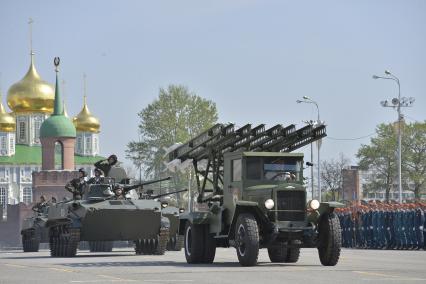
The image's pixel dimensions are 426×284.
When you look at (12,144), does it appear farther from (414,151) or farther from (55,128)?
(414,151)

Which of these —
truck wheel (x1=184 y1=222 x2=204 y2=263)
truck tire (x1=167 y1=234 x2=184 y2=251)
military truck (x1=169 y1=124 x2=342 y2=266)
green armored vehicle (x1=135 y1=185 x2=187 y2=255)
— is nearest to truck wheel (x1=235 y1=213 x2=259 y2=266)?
military truck (x1=169 y1=124 x2=342 y2=266)

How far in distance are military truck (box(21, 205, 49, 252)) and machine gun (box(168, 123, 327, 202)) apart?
13364 millimetres

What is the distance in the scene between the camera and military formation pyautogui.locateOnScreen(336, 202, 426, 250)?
119ft

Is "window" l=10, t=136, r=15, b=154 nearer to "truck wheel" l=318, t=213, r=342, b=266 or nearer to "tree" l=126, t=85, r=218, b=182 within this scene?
"tree" l=126, t=85, r=218, b=182

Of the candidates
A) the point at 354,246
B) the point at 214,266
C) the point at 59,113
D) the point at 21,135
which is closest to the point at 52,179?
the point at 59,113

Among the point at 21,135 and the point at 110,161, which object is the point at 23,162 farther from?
the point at 110,161

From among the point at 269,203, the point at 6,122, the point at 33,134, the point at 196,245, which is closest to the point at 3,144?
the point at 33,134

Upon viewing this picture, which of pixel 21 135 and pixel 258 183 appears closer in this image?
pixel 258 183

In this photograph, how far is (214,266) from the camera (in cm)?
2312

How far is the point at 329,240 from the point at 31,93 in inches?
4344

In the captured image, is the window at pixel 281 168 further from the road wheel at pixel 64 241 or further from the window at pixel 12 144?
the window at pixel 12 144

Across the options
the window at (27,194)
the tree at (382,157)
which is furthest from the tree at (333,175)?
the window at (27,194)

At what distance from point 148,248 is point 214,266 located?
11.4 m

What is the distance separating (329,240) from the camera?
22531 millimetres
